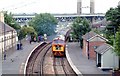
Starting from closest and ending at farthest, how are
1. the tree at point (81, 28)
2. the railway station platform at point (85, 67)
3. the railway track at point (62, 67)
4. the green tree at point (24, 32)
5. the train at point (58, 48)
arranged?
1. the railway station platform at point (85, 67)
2. the railway track at point (62, 67)
3. the train at point (58, 48)
4. the tree at point (81, 28)
5. the green tree at point (24, 32)

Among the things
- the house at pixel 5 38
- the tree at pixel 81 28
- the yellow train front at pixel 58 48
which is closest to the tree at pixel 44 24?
the house at pixel 5 38

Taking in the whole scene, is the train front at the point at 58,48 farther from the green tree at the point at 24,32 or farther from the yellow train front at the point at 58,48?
the green tree at the point at 24,32

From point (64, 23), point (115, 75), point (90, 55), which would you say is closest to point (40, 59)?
point (90, 55)

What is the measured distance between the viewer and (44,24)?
69.5 m

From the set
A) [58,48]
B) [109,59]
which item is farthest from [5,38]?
[109,59]

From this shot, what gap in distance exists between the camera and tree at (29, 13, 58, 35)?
224 ft

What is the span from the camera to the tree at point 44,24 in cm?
6833

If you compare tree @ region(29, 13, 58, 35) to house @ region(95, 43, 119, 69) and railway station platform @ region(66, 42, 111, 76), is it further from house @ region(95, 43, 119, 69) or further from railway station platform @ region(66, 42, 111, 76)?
house @ region(95, 43, 119, 69)

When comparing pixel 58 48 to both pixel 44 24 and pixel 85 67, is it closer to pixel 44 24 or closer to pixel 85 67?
pixel 85 67

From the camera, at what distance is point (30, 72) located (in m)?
24.1

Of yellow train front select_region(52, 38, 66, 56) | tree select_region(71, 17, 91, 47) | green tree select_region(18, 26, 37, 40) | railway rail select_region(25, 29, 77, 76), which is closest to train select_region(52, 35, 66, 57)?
yellow train front select_region(52, 38, 66, 56)

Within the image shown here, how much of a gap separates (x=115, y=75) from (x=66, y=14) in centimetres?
8804

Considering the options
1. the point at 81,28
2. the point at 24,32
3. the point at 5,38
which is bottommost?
the point at 24,32

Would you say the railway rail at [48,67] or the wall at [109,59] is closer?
the railway rail at [48,67]
